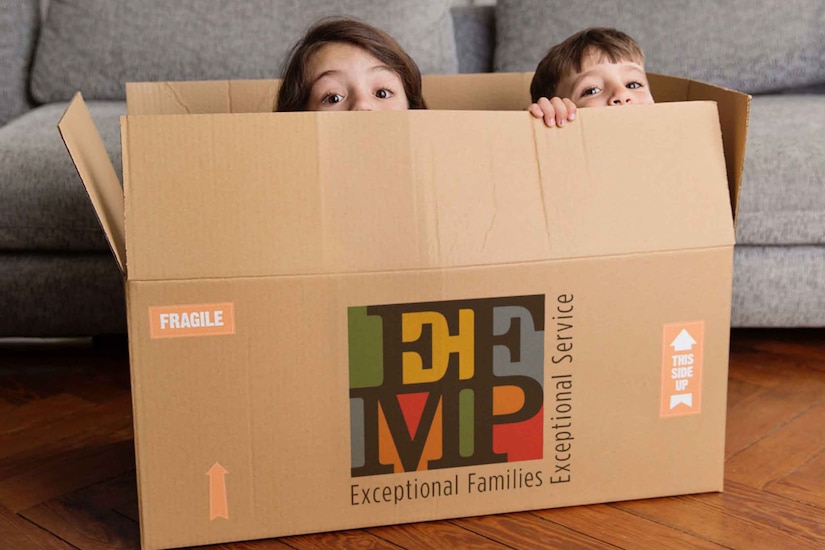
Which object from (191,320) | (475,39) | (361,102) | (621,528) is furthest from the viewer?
(475,39)

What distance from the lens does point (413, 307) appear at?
36.6 inches

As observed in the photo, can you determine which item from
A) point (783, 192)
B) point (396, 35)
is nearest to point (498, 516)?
point (783, 192)

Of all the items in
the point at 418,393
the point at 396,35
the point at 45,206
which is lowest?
the point at 418,393

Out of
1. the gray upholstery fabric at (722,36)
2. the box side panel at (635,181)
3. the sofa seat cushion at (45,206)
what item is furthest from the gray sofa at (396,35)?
the box side panel at (635,181)

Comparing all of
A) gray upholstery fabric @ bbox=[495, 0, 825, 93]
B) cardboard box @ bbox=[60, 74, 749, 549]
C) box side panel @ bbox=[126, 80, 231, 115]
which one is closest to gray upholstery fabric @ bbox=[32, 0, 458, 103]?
gray upholstery fabric @ bbox=[495, 0, 825, 93]

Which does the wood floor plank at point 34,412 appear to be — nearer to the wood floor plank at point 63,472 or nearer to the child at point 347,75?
the wood floor plank at point 63,472

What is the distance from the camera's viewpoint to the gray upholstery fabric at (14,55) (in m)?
1.97

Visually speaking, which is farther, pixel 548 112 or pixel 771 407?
pixel 771 407

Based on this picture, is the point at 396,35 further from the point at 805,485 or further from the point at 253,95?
the point at 805,485

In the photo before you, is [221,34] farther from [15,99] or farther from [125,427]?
[125,427]

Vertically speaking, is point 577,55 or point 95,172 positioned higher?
point 577,55

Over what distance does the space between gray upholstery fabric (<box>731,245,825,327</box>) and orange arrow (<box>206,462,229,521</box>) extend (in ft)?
2.97

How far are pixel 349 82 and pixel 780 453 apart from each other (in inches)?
30.4

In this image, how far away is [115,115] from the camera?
173 cm
